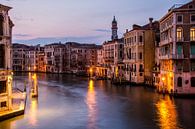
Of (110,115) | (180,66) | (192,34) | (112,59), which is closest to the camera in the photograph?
(110,115)

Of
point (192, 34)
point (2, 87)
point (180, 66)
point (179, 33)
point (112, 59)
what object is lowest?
point (2, 87)

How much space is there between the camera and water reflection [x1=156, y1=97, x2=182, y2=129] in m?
20.1

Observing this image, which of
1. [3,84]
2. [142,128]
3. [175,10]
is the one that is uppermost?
[175,10]

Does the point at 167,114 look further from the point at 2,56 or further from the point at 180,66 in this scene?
the point at 2,56

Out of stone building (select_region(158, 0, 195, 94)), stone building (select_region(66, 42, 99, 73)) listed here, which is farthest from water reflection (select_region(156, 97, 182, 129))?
stone building (select_region(66, 42, 99, 73))

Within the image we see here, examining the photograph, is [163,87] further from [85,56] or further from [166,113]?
[85,56]

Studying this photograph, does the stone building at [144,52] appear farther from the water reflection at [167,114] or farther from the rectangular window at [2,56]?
the rectangular window at [2,56]

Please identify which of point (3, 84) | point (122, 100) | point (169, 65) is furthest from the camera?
point (169, 65)

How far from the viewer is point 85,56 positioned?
97000mm

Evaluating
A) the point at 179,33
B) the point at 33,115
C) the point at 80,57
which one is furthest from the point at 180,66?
the point at 80,57

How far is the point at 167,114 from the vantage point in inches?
937

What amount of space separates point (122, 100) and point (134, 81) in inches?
751

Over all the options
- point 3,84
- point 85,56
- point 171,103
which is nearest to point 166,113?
point 171,103

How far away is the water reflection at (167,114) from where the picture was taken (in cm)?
2014
